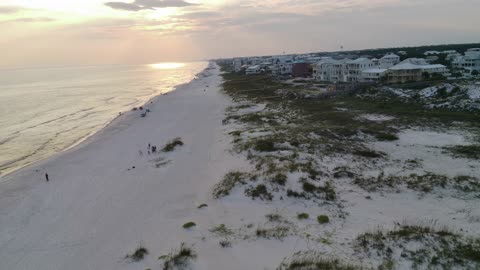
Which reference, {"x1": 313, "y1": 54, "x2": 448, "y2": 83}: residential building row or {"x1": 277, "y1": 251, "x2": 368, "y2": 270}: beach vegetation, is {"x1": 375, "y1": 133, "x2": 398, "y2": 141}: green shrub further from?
{"x1": 313, "y1": 54, "x2": 448, "y2": 83}: residential building row

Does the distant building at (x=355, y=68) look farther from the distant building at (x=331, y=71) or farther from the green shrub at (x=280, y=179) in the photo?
the green shrub at (x=280, y=179)

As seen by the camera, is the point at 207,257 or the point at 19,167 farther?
the point at 19,167

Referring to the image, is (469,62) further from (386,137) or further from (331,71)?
(386,137)

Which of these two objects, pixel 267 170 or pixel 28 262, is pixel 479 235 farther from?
pixel 28 262

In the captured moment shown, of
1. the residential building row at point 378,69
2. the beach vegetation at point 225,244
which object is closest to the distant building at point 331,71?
the residential building row at point 378,69

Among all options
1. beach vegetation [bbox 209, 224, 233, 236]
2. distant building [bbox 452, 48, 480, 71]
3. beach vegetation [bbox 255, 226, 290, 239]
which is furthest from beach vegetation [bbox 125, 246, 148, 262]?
distant building [bbox 452, 48, 480, 71]

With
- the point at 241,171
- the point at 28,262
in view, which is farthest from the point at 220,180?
A: the point at 28,262

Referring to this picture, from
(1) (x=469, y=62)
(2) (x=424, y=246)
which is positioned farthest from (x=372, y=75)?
(2) (x=424, y=246)

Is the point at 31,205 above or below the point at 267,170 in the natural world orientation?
below
